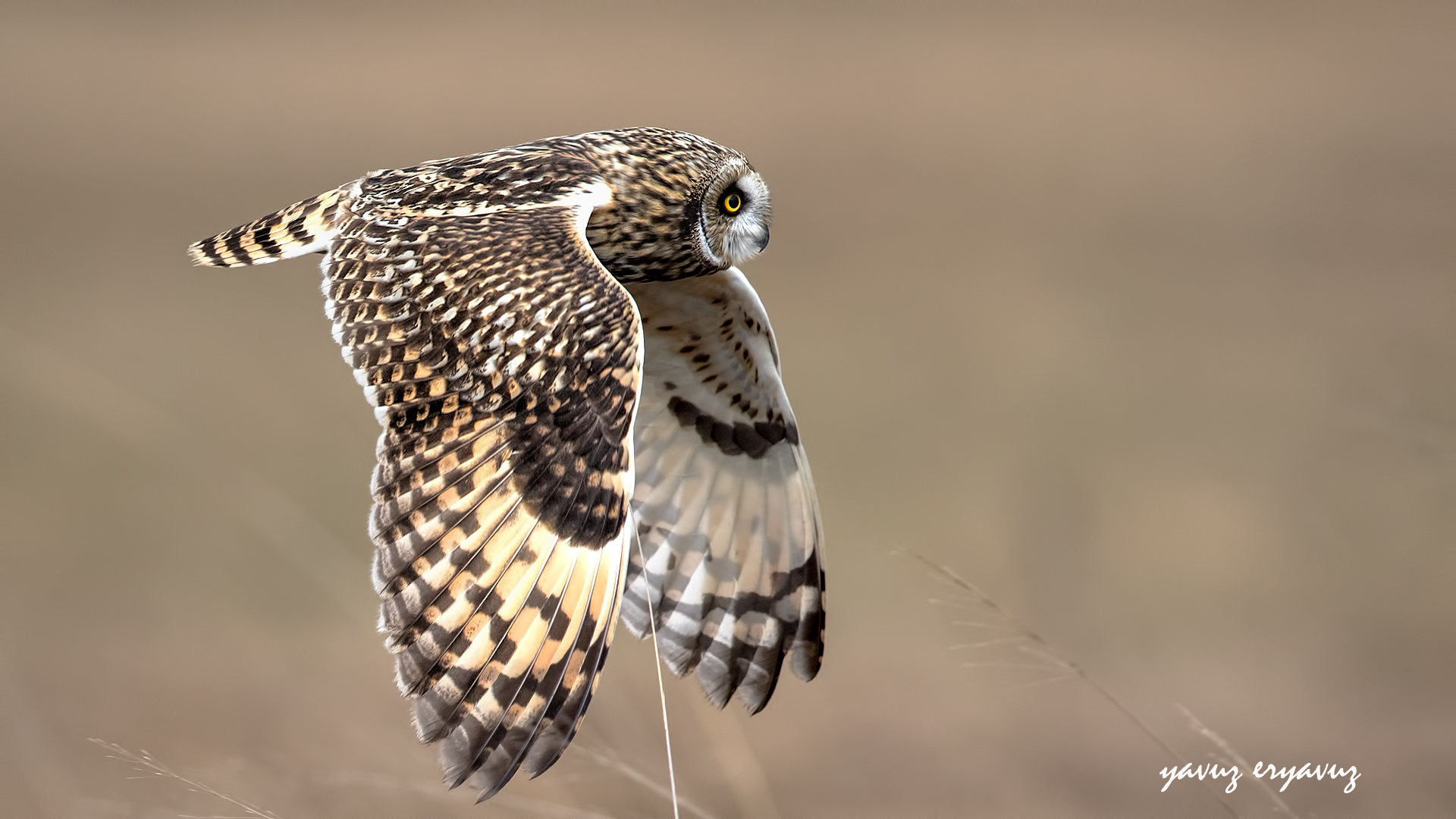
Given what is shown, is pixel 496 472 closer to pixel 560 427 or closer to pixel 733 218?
pixel 560 427

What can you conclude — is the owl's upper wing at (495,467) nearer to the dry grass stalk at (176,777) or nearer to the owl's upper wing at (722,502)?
the dry grass stalk at (176,777)

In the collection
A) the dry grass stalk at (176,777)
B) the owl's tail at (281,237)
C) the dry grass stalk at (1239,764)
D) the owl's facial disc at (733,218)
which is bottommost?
the dry grass stalk at (176,777)

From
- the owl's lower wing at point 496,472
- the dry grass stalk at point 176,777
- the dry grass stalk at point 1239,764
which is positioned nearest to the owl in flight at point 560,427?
the owl's lower wing at point 496,472

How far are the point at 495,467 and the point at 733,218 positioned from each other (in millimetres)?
1141

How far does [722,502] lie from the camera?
3.46 m

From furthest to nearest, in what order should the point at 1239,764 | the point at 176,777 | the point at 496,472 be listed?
1. the point at 496,472
2. the point at 1239,764
3. the point at 176,777

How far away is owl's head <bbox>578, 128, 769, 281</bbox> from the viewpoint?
3.23 m

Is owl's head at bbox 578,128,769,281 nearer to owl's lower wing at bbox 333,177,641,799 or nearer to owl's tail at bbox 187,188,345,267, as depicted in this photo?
owl's lower wing at bbox 333,177,641,799

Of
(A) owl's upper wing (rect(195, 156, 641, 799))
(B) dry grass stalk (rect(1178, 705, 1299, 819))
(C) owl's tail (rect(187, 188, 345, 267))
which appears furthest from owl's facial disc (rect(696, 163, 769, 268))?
(B) dry grass stalk (rect(1178, 705, 1299, 819))

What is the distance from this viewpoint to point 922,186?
1300cm

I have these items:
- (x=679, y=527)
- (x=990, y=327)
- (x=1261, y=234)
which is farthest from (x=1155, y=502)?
(x=679, y=527)

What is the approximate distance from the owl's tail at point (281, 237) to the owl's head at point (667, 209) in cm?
58

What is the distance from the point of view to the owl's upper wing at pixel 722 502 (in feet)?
10.9

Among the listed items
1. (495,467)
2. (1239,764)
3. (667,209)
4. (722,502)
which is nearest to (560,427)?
(495,467)
